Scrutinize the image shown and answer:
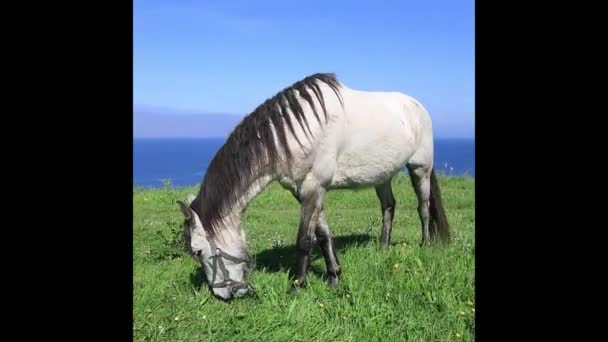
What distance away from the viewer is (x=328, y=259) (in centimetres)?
518

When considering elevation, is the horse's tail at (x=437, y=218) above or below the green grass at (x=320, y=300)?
above

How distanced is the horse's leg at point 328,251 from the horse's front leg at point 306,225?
6.1 inches

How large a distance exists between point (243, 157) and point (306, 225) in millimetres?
925

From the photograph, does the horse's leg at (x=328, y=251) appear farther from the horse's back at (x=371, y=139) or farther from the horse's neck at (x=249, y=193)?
the horse's back at (x=371, y=139)

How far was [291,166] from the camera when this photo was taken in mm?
4785

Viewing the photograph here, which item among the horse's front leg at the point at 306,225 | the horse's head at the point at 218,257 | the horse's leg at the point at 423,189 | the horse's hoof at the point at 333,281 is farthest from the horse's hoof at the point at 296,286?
the horse's leg at the point at 423,189

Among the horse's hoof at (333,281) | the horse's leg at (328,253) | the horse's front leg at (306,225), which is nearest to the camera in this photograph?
the horse's front leg at (306,225)

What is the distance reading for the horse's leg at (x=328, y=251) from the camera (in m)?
5.12

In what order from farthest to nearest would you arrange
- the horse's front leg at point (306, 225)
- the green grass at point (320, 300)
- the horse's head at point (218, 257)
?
the horse's front leg at point (306, 225) → the horse's head at point (218, 257) → the green grass at point (320, 300)

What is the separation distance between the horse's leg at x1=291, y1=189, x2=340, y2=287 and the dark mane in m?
0.52

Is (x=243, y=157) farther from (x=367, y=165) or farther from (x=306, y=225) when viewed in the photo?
(x=367, y=165)

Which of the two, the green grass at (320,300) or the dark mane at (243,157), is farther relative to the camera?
the dark mane at (243,157)

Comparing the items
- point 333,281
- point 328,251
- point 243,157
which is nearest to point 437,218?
point 328,251
